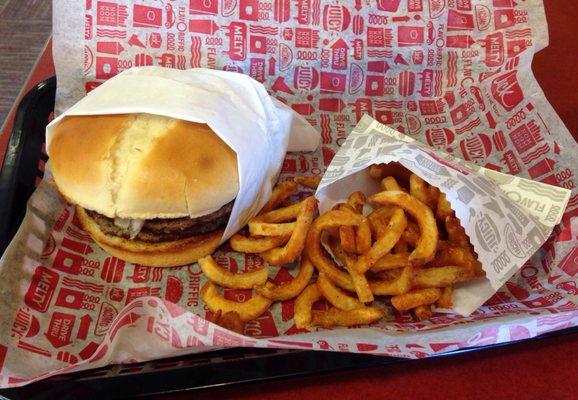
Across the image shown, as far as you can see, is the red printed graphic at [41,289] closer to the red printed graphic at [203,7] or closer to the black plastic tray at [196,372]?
the black plastic tray at [196,372]

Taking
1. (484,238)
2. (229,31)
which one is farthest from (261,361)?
(229,31)

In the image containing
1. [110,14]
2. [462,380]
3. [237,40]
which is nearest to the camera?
[462,380]

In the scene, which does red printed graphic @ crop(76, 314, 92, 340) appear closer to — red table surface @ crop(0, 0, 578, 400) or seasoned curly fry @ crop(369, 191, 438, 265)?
red table surface @ crop(0, 0, 578, 400)

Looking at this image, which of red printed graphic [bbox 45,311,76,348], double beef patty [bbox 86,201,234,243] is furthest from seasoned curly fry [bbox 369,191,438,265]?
red printed graphic [bbox 45,311,76,348]

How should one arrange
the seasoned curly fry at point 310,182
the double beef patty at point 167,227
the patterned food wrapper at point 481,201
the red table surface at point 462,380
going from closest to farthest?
the red table surface at point 462,380 < the patterned food wrapper at point 481,201 < the double beef patty at point 167,227 < the seasoned curly fry at point 310,182

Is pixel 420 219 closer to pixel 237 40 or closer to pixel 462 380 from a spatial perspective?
pixel 462 380

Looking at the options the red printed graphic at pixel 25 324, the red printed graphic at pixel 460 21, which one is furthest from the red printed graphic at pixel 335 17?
the red printed graphic at pixel 25 324

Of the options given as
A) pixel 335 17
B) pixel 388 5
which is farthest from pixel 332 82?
pixel 388 5
